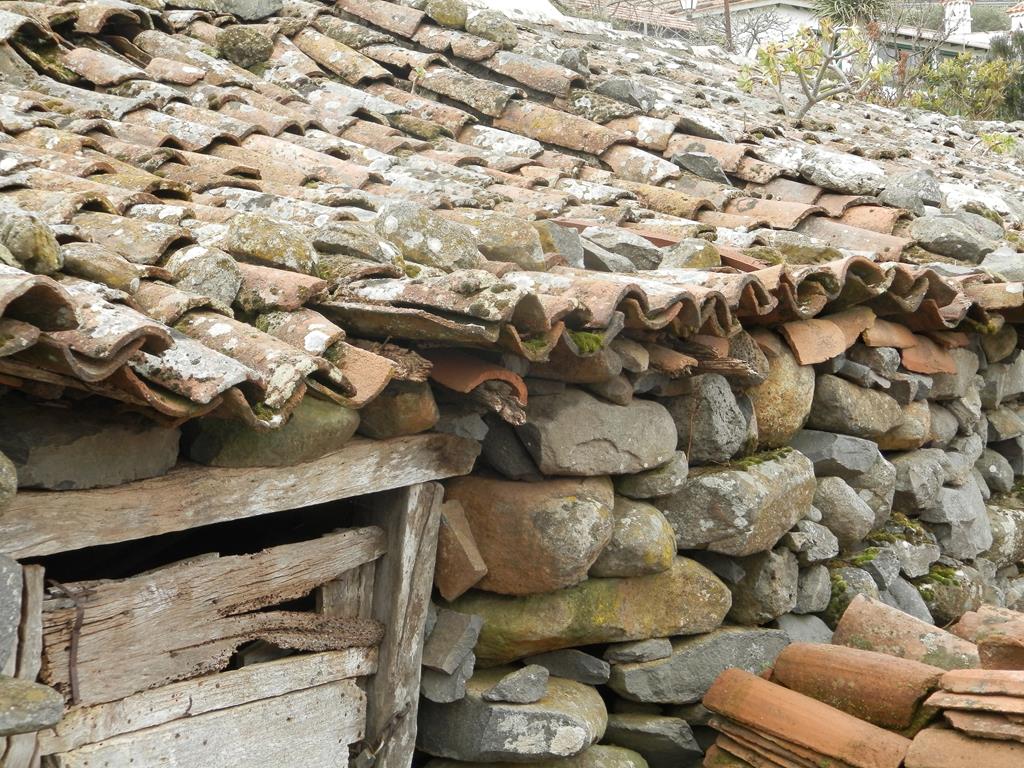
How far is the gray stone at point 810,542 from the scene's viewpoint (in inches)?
173

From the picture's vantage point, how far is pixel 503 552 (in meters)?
3.72

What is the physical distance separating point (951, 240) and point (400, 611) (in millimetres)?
3316

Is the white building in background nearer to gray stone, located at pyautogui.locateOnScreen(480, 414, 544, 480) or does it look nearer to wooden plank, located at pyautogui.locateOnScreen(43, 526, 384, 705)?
gray stone, located at pyautogui.locateOnScreen(480, 414, 544, 480)

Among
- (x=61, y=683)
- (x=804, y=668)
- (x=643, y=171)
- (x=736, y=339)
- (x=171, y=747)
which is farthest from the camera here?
(x=643, y=171)

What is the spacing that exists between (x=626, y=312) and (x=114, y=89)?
10.7 ft

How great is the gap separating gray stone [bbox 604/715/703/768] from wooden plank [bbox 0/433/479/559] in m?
1.06

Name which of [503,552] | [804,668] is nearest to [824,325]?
[804,668]

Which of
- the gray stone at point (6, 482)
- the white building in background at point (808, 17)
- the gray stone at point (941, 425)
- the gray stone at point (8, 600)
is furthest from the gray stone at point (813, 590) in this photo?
the white building in background at point (808, 17)

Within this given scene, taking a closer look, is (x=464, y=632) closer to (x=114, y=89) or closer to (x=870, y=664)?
(x=870, y=664)

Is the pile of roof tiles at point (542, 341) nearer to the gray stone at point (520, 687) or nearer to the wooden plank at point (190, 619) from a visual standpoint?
the gray stone at point (520, 687)

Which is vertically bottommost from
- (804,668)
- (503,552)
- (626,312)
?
(804,668)

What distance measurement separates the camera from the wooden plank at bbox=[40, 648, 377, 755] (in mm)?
A: 2904

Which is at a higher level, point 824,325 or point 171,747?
point 824,325

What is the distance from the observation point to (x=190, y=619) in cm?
313
